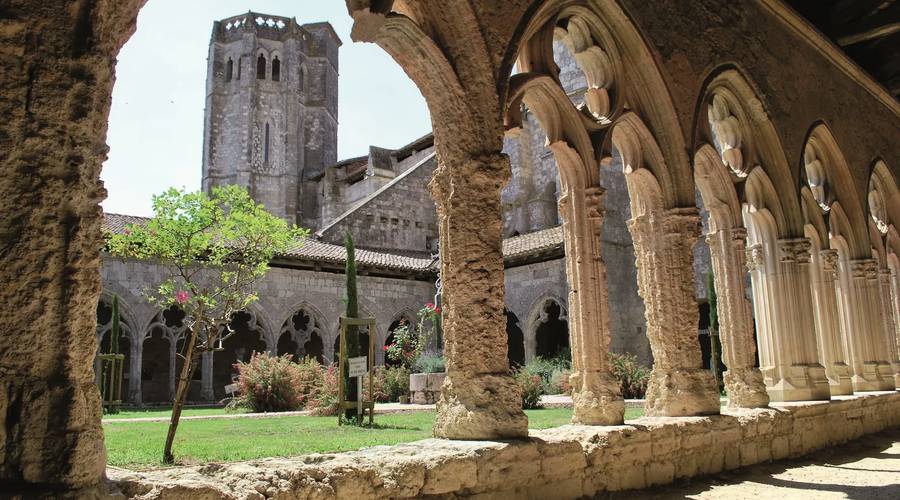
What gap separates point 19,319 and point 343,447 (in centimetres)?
401

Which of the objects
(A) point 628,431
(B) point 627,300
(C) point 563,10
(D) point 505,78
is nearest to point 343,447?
(A) point 628,431

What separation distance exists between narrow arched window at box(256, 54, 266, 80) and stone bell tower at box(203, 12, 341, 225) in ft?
0.16

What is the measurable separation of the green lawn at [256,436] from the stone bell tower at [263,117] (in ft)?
78.0

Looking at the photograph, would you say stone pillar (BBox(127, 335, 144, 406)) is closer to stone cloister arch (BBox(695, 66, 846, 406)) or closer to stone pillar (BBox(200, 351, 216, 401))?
stone pillar (BBox(200, 351, 216, 401))

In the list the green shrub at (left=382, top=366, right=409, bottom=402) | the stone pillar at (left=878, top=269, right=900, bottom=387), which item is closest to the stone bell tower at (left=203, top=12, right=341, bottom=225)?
the green shrub at (left=382, top=366, right=409, bottom=402)

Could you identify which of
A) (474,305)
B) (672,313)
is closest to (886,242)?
(672,313)

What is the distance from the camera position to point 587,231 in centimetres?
492

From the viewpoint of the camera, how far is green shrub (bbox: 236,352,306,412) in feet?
36.0

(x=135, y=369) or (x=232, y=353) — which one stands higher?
(x=232, y=353)

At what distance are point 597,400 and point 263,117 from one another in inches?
1205

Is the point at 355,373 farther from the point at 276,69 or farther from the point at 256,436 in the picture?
the point at 276,69

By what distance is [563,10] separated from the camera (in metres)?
5.00

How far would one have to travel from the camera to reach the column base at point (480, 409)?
3.49 metres

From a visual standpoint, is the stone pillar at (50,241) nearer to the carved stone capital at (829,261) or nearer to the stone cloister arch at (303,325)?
the carved stone capital at (829,261)
